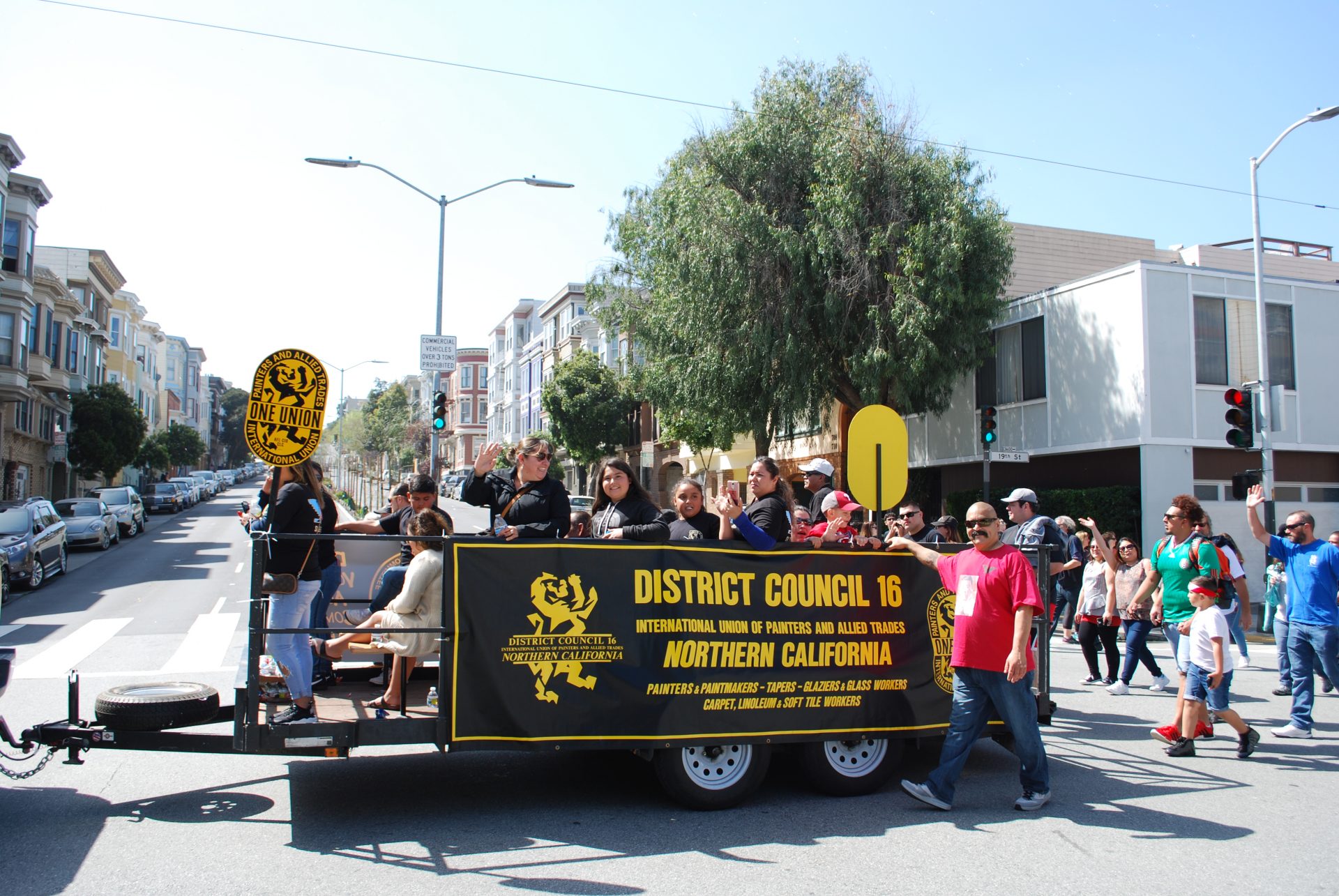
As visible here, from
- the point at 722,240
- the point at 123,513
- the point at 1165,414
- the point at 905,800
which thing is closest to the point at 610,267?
the point at 722,240

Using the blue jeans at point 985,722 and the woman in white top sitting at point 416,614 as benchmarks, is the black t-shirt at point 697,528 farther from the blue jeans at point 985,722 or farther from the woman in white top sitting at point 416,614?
the blue jeans at point 985,722

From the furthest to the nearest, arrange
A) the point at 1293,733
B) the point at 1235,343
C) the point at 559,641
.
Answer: the point at 1235,343 < the point at 1293,733 < the point at 559,641

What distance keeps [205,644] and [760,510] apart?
29.0ft

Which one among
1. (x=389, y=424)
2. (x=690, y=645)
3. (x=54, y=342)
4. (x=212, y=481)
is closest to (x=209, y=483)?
(x=212, y=481)

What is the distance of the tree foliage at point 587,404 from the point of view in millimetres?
45031

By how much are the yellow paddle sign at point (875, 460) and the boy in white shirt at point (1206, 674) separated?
2.47 meters

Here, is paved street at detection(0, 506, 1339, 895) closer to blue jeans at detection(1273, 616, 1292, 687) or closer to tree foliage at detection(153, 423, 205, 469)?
blue jeans at detection(1273, 616, 1292, 687)

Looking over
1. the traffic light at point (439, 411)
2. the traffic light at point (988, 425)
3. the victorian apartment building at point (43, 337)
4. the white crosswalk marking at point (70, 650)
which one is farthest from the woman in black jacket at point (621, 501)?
the victorian apartment building at point (43, 337)

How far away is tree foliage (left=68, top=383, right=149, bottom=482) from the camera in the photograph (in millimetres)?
41750

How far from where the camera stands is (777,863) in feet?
16.8

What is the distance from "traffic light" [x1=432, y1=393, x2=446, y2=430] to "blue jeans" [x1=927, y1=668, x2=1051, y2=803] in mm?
14948

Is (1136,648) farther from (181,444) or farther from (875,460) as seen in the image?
(181,444)

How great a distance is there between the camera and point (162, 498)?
46.5m

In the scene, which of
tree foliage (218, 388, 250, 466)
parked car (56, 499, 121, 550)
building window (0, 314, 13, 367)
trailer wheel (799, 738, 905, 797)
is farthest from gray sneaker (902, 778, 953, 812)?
tree foliage (218, 388, 250, 466)
